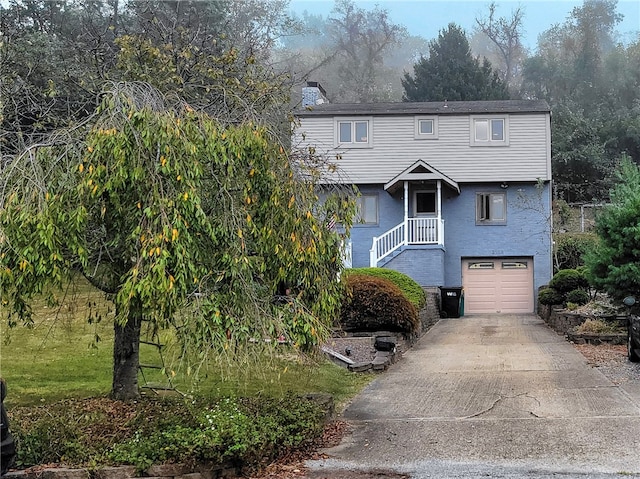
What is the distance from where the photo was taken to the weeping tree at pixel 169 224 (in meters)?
5.79

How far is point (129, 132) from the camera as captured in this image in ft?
20.0

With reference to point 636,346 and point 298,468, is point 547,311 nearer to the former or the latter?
point 636,346

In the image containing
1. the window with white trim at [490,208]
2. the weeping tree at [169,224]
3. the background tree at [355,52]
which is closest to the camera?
the weeping tree at [169,224]

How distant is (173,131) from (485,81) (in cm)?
3855

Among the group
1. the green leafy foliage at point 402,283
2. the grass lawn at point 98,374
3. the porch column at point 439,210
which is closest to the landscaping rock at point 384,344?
the grass lawn at point 98,374

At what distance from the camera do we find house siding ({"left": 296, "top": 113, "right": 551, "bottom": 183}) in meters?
25.6

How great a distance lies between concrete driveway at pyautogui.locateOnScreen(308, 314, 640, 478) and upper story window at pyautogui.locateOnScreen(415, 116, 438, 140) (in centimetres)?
1330

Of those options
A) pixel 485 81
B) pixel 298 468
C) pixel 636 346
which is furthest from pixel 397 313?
pixel 485 81

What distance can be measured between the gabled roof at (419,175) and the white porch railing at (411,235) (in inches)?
55.9

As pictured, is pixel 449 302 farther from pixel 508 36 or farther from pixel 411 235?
pixel 508 36

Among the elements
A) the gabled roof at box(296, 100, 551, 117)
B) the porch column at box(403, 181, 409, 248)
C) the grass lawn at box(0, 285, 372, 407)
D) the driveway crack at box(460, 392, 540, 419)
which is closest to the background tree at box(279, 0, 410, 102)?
the gabled roof at box(296, 100, 551, 117)

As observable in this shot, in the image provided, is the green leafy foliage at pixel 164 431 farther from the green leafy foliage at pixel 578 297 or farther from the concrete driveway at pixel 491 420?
the green leafy foliage at pixel 578 297

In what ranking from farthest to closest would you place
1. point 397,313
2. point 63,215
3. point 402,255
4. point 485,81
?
point 485,81, point 402,255, point 397,313, point 63,215

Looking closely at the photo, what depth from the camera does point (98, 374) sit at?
33.9ft
